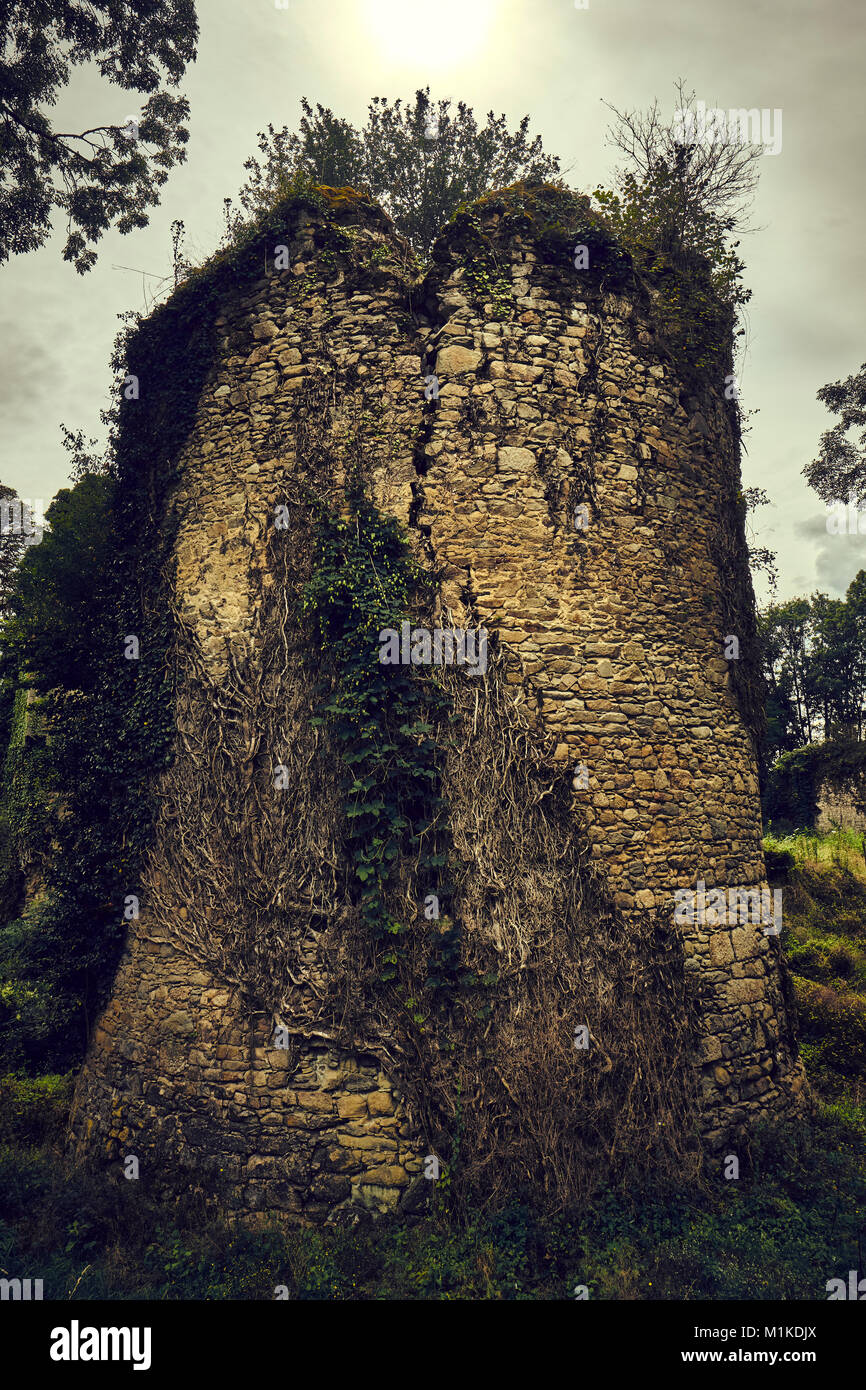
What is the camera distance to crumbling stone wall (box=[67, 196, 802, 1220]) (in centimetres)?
631

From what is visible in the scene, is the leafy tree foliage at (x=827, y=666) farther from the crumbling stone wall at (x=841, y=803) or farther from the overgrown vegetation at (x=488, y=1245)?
the overgrown vegetation at (x=488, y=1245)

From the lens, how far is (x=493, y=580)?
6.87 m

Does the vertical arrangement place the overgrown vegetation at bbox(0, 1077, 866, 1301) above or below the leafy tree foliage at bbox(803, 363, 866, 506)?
below

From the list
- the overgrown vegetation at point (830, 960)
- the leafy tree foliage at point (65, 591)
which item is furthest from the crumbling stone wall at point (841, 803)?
the leafy tree foliage at point (65, 591)

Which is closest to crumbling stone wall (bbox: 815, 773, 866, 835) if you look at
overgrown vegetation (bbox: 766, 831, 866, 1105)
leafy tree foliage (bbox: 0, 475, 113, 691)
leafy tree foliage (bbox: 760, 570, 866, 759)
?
overgrown vegetation (bbox: 766, 831, 866, 1105)

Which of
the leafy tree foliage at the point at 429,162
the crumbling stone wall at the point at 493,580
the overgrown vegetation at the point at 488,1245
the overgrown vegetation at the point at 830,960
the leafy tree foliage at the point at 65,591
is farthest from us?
the leafy tree foliage at the point at 429,162

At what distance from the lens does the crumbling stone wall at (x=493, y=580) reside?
631cm

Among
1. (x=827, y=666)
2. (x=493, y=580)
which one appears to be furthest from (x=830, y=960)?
(x=827, y=666)

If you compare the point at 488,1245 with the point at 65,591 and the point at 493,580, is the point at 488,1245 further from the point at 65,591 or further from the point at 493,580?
the point at 65,591

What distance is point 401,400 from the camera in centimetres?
723

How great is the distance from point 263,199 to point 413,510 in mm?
4883

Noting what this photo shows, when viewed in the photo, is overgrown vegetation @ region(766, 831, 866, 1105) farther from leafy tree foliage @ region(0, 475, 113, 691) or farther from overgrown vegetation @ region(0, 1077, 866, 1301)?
leafy tree foliage @ region(0, 475, 113, 691)

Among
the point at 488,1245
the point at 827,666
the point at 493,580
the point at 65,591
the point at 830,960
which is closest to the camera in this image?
the point at 488,1245

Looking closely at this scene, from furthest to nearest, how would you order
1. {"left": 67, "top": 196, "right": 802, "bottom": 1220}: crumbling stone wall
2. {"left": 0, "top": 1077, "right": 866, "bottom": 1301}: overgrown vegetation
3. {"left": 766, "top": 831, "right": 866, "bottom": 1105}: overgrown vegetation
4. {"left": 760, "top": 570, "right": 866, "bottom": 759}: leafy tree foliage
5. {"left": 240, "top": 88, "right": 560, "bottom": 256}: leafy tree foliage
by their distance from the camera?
{"left": 760, "top": 570, "right": 866, "bottom": 759}: leafy tree foliage < {"left": 240, "top": 88, "right": 560, "bottom": 256}: leafy tree foliage < {"left": 766, "top": 831, "right": 866, "bottom": 1105}: overgrown vegetation < {"left": 67, "top": 196, "right": 802, "bottom": 1220}: crumbling stone wall < {"left": 0, "top": 1077, "right": 866, "bottom": 1301}: overgrown vegetation
